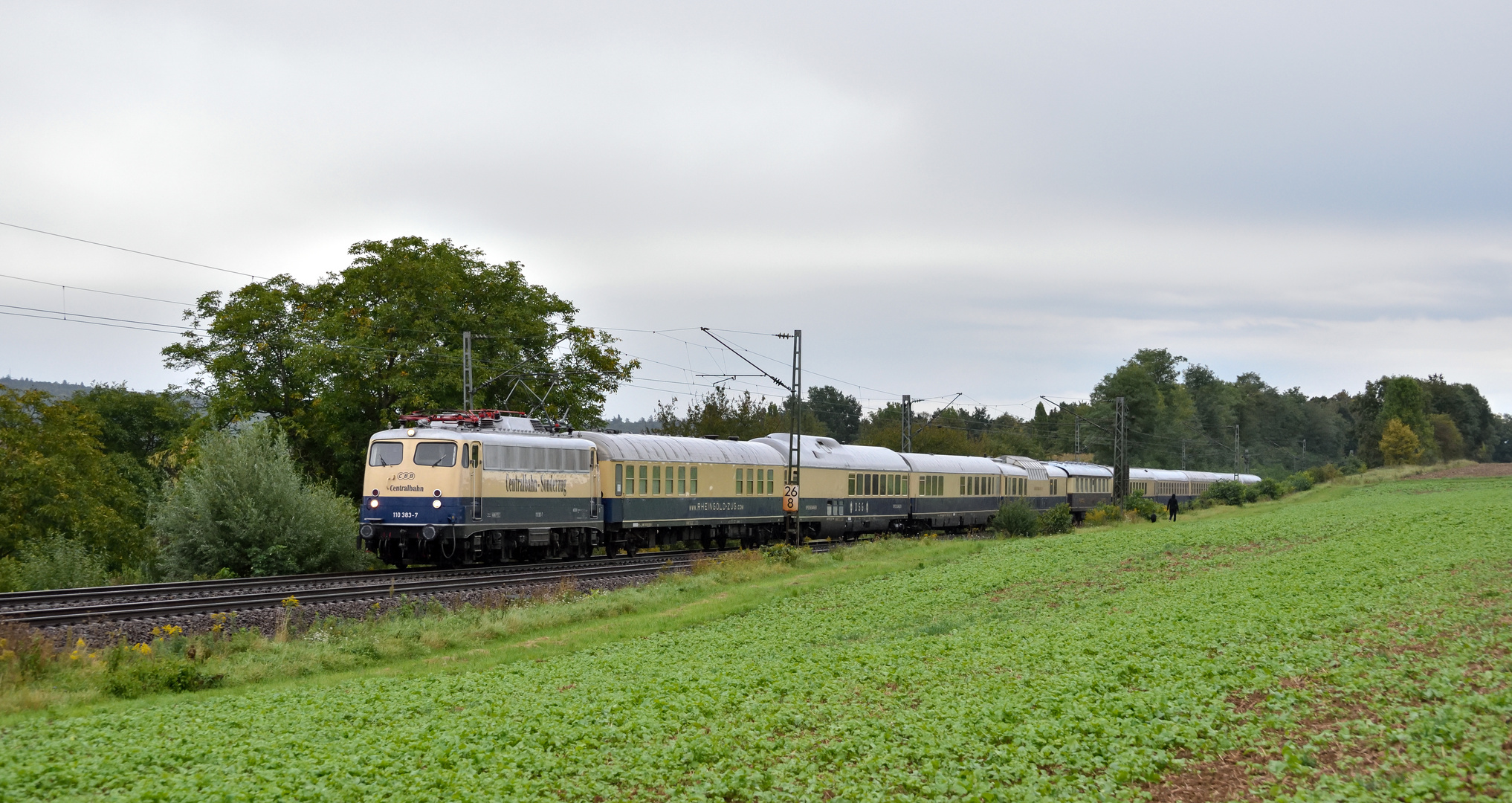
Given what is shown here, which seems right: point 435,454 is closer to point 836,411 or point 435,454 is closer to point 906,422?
point 906,422

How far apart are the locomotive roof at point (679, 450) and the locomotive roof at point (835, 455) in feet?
3.76

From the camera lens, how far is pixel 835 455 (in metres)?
48.0

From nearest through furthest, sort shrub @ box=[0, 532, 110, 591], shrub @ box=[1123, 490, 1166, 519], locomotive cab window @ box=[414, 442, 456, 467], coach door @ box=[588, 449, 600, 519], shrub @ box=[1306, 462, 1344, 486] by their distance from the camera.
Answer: shrub @ box=[0, 532, 110, 591] → locomotive cab window @ box=[414, 442, 456, 467] → coach door @ box=[588, 449, 600, 519] → shrub @ box=[1123, 490, 1166, 519] → shrub @ box=[1306, 462, 1344, 486]

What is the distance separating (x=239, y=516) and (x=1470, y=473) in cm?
8243

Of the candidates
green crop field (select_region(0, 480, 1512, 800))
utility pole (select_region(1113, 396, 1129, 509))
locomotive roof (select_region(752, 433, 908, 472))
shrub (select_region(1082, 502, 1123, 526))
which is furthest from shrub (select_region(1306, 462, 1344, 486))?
green crop field (select_region(0, 480, 1512, 800))

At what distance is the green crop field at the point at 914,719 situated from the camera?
8.92 metres

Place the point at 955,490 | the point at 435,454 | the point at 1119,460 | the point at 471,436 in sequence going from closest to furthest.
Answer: the point at 435,454 < the point at 471,436 < the point at 955,490 < the point at 1119,460

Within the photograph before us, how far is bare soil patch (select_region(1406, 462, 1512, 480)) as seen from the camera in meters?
A: 75.2

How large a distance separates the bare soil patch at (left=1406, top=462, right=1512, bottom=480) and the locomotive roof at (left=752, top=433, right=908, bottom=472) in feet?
154

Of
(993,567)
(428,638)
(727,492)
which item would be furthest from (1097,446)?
(428,638)

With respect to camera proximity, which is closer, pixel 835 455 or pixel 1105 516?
pixel 835 455

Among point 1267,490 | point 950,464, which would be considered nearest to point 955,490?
point 950,464

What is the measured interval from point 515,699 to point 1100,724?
22.1 feet

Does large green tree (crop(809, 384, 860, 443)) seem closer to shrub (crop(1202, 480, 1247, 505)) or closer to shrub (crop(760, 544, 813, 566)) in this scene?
shrub (crop(1202, 480, 1247, 505))
